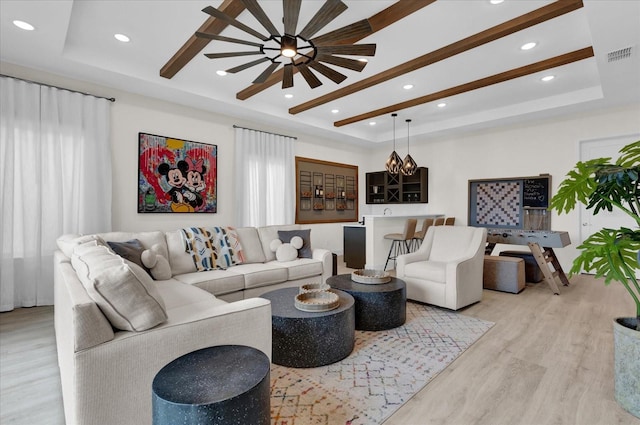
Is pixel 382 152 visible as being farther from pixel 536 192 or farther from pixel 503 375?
pixel 503 375

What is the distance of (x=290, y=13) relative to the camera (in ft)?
7.00

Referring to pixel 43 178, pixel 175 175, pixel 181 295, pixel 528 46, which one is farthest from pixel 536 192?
pixel 43 178

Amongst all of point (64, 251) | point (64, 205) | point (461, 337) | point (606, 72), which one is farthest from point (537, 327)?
point (64, 205)

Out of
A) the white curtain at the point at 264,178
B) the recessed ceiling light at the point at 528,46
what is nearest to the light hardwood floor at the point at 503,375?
the recessed ceiling light at the point at 528,46

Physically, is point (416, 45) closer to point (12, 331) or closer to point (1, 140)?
point (1, 140)

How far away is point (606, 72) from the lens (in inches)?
143

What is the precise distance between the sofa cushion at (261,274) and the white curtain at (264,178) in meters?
1.78

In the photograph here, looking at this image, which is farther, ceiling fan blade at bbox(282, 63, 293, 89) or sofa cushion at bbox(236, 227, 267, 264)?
sofa cushion at bbox(236, 227, 267, 264)

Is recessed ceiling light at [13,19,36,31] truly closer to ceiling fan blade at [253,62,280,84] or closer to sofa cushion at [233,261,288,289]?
ceiling fan blade at [253,62,280,84]

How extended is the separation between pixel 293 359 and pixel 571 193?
2.17m

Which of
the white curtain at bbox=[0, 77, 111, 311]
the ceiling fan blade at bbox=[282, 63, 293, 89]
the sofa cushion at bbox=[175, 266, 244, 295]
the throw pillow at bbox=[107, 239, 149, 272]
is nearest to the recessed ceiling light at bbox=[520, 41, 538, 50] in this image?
the ceiling fan blade at bbox=[282, 63, 293, 89]

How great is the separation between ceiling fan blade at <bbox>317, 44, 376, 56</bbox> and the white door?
186 inches

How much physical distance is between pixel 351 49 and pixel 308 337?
222 cm

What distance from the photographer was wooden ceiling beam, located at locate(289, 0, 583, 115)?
2648 millimetres
